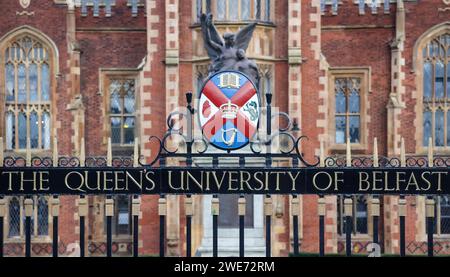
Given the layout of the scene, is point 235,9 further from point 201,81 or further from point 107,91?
point 107,91

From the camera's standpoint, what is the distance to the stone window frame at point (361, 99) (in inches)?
1112

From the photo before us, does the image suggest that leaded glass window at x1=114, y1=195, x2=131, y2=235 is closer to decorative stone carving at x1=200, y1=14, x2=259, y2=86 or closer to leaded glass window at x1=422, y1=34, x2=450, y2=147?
decorative stone carving at x1=200, y1=14, x2=259, y2=86

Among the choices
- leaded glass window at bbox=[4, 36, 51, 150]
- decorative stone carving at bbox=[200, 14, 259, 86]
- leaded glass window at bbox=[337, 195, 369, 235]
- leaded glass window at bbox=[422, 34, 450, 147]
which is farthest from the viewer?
leaded glass window at bbox=[337, 195, 369, 235]

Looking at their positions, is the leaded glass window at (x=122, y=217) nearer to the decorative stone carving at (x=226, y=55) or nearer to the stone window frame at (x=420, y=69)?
the decorative stone carving at (x=226, y=55)

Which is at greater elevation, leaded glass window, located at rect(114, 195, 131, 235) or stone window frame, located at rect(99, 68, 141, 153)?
stone window frame, located at rect(99, 68, 141, 153)

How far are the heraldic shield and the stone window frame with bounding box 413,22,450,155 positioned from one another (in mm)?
14451

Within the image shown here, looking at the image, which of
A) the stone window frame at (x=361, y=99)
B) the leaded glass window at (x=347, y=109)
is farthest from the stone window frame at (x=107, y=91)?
the leaded glass window at (x=347, y=109)

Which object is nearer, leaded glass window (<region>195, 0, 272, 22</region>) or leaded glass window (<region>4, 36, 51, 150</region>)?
leaded glass window (<region>195, 0, 272, 22</region>)

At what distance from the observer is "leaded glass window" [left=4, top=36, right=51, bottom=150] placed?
2759 centimetres

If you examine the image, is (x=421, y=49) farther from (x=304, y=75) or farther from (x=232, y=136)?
(x=232, y=136)

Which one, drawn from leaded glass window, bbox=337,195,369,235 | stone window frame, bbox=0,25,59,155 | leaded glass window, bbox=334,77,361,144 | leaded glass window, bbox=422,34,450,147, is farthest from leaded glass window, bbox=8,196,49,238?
leaded glass window, bbox=422,34,450,147

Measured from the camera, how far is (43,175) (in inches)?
537

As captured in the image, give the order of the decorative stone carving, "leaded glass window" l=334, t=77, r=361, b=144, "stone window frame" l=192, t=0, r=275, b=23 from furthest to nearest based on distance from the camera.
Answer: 1. "leaded glass window" l=334, t=77, r=361, b=144
2. "stone window frame" l=192, t=0, r=275, b=23
3. the decorative stone carving

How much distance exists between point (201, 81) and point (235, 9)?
2.20 metres
